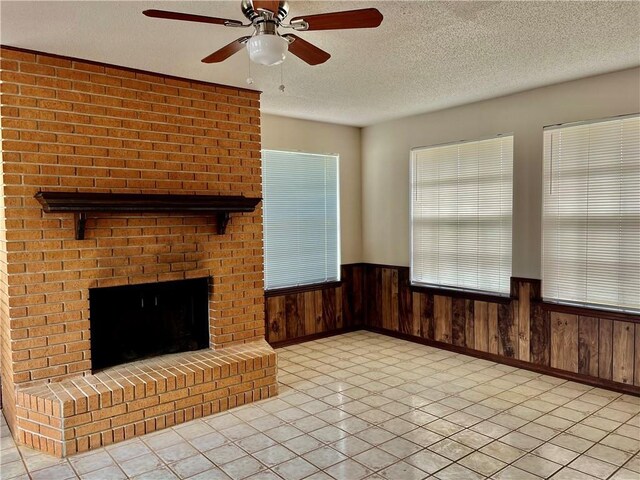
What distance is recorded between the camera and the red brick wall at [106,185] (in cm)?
305

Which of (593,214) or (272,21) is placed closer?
(272,21)

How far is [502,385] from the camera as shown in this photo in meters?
4.05

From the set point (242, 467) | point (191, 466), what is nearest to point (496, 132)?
point (242, 467)

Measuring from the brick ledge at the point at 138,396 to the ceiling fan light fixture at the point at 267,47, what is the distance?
235cm

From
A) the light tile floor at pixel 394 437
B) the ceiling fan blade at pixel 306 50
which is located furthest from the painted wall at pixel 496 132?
the ceiling fan blade at pixel 306 50

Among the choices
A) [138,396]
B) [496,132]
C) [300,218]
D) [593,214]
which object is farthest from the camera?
[300,218]

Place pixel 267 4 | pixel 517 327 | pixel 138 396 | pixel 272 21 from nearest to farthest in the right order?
pixel 267 4, pixel 272 21, pixel 138 396, pixel 517 327

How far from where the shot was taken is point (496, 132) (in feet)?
15.1

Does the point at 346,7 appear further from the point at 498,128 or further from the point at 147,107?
the point at 498,128

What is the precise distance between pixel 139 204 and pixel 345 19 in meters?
2.00

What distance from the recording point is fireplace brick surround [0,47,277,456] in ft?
9.91

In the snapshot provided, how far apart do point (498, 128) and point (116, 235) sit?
368 centimetres

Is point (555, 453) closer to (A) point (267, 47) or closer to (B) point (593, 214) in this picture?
(B) point (593, 214)

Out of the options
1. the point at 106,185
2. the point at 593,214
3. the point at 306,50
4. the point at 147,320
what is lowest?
the point at 147,320
